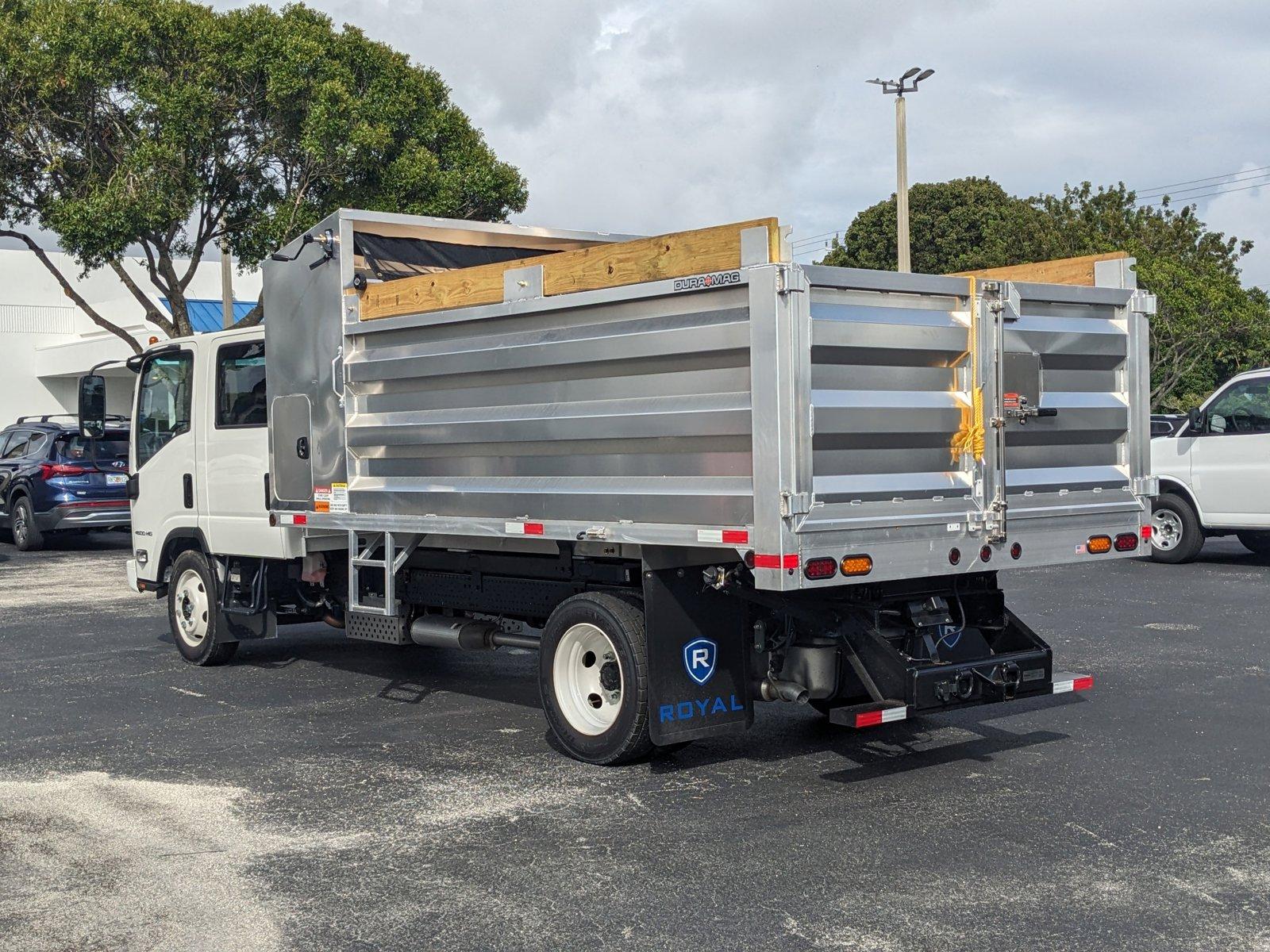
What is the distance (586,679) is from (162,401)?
202 inches

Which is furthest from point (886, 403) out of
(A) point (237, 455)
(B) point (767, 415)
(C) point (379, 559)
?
(A) point (237, 455)

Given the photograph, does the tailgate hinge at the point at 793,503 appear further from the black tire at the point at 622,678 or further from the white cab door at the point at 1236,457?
the white cab door at the point at 1236,457

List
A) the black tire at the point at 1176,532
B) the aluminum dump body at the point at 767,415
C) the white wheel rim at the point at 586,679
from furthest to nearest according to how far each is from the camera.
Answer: the black tire at the point at 1176,532, the white wheel rim at the point at 586,679, the aluminum dump body at the point at 767,415

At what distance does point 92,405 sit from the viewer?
1095cm

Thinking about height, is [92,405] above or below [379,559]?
above

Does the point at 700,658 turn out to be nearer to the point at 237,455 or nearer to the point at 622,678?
the point at 622,678

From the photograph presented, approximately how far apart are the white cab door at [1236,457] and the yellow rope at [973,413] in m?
9.77

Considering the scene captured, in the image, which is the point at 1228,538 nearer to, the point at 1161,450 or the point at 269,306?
the point at 1161,450

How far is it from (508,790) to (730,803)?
107 cm

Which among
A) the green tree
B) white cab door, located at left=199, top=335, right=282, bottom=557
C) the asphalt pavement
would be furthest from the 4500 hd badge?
the green tree

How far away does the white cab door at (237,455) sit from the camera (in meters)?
9.83

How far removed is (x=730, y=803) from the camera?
6.55 m

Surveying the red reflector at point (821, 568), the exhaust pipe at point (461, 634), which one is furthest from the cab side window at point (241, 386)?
the red reflector at point (821, 568)

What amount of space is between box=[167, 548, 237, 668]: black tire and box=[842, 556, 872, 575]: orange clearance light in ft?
18.3
